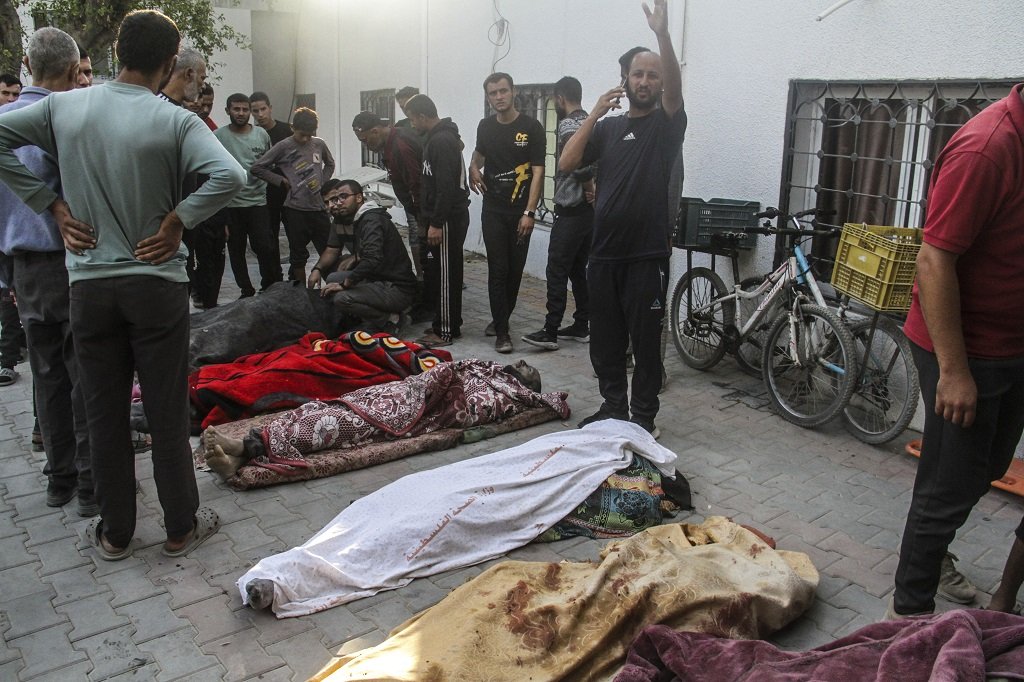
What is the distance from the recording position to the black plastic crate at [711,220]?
619cm

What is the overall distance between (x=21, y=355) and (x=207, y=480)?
2.85 meters

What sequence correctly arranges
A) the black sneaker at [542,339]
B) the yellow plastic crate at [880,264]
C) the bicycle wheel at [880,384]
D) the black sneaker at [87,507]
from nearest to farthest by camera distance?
the black sneaker at [87,507] < the yellow plastic crate at [880,264] < the bicycle wheel at [880,384] < the black sneaker at [542,339]

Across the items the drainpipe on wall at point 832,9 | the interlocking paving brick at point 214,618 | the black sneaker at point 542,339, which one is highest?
the drainpipe on wall at point 832,9

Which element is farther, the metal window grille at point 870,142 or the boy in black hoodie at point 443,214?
the boy in black hoodie at point 443,214

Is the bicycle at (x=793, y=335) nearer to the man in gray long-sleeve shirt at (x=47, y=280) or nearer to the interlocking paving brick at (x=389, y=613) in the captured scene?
the interlocking paving brick at (x=389, y=613)

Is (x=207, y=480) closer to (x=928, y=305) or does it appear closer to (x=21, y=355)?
(x=21, y=355)

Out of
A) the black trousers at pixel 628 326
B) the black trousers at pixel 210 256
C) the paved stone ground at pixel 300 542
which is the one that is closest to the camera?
the paved stone ground at pixel 300 542

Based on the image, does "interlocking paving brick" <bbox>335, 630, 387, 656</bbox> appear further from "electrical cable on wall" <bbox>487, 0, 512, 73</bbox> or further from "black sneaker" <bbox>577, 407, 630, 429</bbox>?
"electrical cable on wall" <bbox>487, 0, 512, 73</bbox>

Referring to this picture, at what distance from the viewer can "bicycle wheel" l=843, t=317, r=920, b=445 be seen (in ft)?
16.4

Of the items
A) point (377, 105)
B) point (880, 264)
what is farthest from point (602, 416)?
point (377, 105)

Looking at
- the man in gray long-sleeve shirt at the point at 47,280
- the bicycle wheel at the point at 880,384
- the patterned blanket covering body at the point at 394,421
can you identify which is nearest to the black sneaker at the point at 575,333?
the patterned blanket covering body at the point at 394,421

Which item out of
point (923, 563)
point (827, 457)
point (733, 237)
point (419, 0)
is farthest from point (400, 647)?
point (419, 0)

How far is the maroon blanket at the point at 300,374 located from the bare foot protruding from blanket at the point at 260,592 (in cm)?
213

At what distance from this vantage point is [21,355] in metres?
6.48
